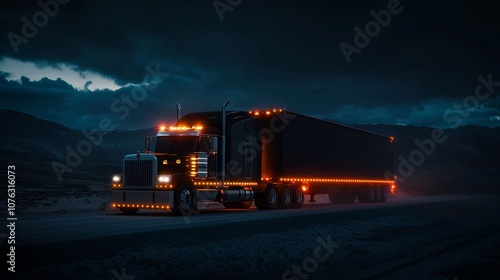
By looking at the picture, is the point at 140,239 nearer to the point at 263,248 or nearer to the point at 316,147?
the point at 263,248

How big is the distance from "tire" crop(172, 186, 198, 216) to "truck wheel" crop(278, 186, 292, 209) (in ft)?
20.0

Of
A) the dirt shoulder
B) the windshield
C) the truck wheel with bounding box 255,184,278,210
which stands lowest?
the dirt shoulder

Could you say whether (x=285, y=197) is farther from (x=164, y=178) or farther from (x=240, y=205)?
(x=164, y=178)

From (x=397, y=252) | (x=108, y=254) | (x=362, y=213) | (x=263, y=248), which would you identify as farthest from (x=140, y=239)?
(x=362, y=213)

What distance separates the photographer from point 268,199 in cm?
2669

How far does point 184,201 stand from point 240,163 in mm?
4399

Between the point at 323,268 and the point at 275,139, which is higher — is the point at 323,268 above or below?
below

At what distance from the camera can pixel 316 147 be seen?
3036cm

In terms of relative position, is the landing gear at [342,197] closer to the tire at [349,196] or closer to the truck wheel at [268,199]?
the tire at [349,196]

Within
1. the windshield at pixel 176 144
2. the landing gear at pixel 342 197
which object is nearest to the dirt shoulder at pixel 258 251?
the windshield at pixel 176 144

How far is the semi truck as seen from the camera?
2203cm

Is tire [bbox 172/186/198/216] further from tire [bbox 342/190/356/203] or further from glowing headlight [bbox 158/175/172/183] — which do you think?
tire [bbox 342/190/356/203]

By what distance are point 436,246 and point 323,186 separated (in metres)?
14.0

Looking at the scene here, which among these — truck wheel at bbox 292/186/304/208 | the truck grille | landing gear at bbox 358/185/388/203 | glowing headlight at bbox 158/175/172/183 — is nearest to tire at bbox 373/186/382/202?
landing gear at bbox 358/185/388/203
